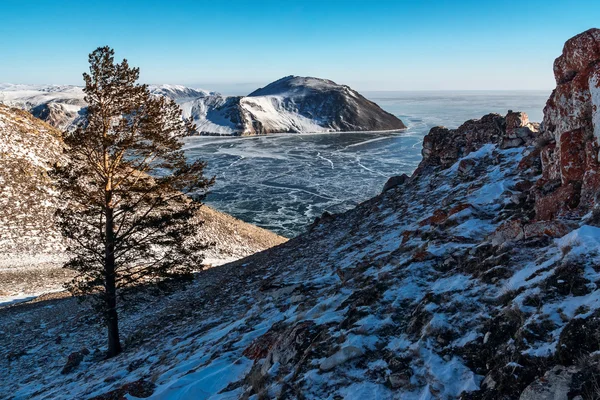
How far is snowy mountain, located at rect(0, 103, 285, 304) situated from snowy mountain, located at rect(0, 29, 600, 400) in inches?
364

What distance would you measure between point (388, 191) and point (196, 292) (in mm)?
11707

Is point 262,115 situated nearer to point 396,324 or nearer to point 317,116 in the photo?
point 317,116

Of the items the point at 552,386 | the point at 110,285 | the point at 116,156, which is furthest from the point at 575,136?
the point at 110,285

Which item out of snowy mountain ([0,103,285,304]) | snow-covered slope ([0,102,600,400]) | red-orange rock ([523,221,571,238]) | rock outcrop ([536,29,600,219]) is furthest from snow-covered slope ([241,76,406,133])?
red-orange rock ([523,221,571,238])

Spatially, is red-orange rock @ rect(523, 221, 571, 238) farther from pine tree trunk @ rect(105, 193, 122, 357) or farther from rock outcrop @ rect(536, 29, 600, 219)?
pine tree trunk @ rect(105, 193, 122, 357)

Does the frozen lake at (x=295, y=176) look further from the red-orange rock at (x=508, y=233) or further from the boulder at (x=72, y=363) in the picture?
the red-orange rock at (x=508, y=233)

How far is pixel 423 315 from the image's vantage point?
6270 millimetres

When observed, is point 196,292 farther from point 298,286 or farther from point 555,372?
point 555,372

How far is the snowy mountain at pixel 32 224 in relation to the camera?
955 inches

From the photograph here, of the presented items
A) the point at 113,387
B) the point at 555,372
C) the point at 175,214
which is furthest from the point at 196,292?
the point at 555,372

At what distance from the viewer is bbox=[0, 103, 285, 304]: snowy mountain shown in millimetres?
24250

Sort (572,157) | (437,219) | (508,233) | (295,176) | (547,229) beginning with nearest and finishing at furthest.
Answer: (547,229) → (508,233) → (572,157) → (437,219) → (295,176)

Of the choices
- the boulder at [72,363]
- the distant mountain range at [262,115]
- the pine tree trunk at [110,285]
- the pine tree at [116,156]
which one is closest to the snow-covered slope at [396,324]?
the boulder at [72,363]

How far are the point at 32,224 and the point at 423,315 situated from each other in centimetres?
3044
